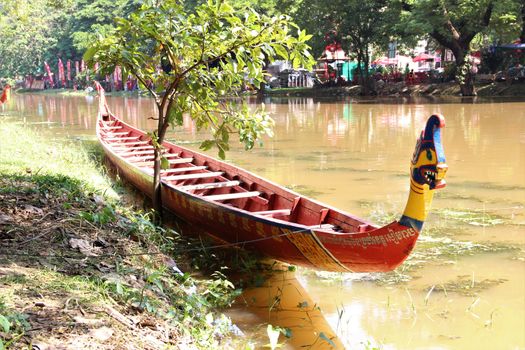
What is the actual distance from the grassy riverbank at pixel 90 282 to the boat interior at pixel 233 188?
97cm

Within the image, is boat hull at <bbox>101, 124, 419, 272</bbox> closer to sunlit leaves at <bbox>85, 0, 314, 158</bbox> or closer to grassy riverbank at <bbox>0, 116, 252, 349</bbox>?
grassy riverbank at <bbox>0, 116, 252, 349</bbox>

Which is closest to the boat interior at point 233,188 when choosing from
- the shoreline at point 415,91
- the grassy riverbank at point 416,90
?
the shoreline at point 415,91

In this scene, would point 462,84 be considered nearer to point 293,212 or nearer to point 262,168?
point 262,168

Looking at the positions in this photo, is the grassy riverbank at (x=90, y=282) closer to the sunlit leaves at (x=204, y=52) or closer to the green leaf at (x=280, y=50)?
the sunlit leaves at (x=204, y=52)

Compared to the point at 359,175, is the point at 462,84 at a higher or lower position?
higher

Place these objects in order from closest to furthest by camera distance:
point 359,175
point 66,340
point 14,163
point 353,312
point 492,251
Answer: point 66,340, point 353,312, point 492,251, point 14,163, point 359,175

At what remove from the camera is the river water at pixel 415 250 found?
4641mm

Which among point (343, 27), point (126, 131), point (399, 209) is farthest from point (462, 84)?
point (399, 209)

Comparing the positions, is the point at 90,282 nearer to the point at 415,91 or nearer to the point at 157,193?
the point at 157,193

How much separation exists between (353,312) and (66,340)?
277 cm

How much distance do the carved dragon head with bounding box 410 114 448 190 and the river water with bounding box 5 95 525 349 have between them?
1.15 m

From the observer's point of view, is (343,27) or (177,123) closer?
(177,123)

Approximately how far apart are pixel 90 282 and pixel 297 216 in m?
2.66

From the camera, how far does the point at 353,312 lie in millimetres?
4969
